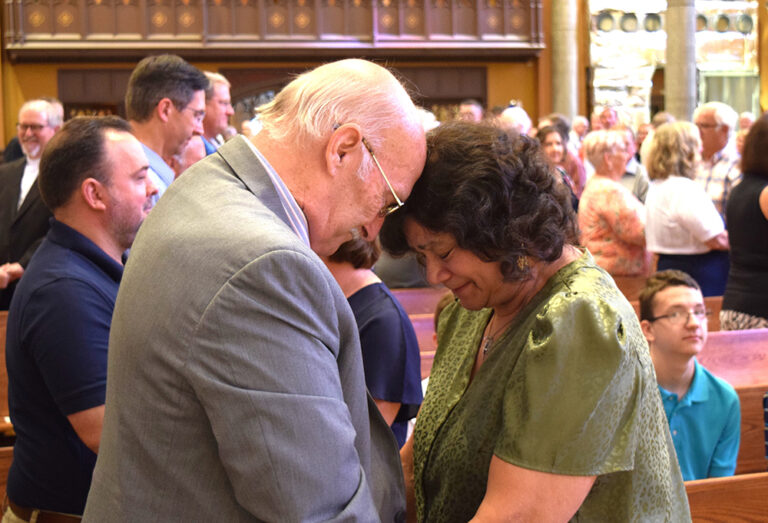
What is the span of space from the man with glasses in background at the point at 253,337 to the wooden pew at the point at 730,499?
4.83 ft

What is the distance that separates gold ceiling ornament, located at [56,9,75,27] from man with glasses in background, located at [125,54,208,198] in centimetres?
962

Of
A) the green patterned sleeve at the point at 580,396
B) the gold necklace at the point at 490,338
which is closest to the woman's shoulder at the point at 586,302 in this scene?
the green patterned sleeve at the point at 580,396

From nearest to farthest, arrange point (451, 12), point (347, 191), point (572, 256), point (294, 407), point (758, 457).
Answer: point (294, 407) < point (347, 191) < point (572, 256) < point (758, 457) < point (451, 12)

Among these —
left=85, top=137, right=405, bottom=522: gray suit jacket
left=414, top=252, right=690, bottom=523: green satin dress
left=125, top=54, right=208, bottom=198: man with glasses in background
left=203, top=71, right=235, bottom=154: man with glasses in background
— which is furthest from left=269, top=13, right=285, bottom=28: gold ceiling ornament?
left=85, top=137, right=405, bottom=522: gray suit jacket

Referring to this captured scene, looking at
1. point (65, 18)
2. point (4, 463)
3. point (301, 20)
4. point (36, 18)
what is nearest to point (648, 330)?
point (4, 463)

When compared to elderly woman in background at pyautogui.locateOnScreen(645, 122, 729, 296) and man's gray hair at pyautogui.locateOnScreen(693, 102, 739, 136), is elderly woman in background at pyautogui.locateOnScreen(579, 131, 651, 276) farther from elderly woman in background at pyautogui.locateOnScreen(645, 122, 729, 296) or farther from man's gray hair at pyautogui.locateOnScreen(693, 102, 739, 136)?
man's gray hair at pyautogui.locateOnScreen(693, 102, 739, 136)

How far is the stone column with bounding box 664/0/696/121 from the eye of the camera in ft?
44.3

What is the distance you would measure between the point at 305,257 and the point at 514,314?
681mm

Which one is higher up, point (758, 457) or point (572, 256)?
point (572, 256)

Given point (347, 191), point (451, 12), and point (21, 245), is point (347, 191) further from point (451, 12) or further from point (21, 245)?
point (451, 12)

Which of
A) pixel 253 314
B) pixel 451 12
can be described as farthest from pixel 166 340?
pixel 451 12

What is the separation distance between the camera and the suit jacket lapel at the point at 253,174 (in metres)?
1.36

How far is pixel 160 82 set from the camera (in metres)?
4.12

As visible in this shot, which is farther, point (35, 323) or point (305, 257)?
point (35, 323)
